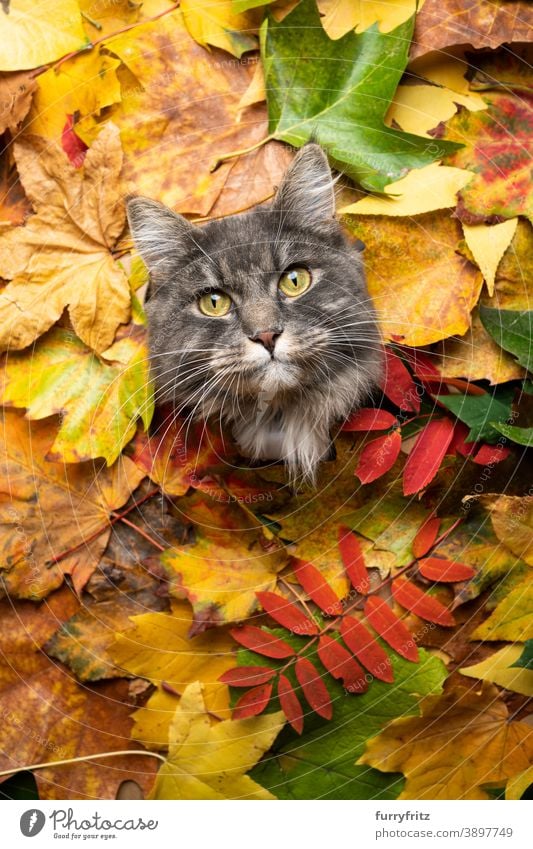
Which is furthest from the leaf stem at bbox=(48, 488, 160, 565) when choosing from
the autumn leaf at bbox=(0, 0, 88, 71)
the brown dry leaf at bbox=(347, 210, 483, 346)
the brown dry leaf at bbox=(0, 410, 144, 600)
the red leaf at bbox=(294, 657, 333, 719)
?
the autumn leaf at bbox=(0, 0, 88, 71)

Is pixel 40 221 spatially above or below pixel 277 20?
below

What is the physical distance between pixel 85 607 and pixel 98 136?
2.48ft

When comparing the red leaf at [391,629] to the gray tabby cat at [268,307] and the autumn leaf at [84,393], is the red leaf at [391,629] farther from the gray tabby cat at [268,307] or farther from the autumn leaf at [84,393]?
the autumn leaf at [84,393]

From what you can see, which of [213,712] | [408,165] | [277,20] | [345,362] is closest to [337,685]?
[213,712]

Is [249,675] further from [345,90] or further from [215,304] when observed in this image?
[345,90]

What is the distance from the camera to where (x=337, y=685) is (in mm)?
1168

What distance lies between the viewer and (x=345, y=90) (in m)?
1.17

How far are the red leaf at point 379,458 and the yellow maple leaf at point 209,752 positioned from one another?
0.40 meters

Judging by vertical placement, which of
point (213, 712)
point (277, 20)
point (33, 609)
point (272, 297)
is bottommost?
point (213, 712)

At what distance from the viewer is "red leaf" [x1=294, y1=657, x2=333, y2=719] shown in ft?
3.81

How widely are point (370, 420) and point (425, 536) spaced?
0.20 metres

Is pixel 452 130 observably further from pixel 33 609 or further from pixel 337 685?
pixel 33 609

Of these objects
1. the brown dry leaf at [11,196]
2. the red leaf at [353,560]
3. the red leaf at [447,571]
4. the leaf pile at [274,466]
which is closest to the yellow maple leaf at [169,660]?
the leaf pile at [274,466]

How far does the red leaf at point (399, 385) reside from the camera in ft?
3.88
